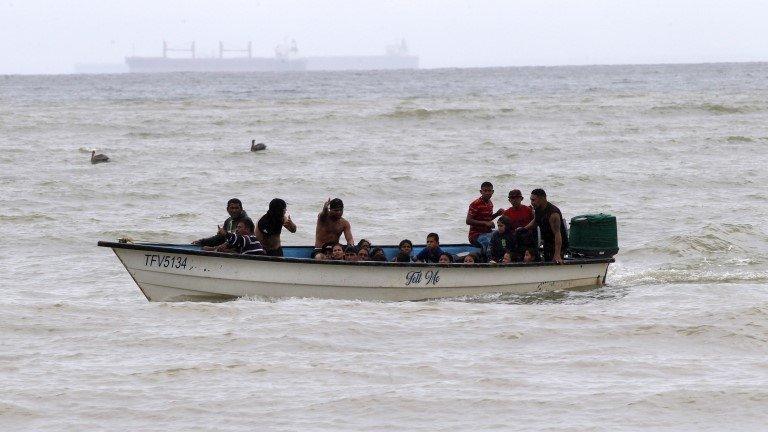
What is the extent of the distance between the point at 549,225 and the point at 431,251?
149cm

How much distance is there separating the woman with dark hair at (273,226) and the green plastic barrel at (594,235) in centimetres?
363

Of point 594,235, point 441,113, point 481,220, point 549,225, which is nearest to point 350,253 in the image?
point 481,220

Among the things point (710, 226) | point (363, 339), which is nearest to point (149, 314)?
point (363, 339)

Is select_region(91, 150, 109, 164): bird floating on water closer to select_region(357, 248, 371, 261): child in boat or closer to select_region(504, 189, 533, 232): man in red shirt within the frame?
select_region(357, 248, 371, 261): child in boat

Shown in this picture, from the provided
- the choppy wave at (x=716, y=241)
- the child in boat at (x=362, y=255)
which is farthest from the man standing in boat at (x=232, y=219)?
the choppy wave at (x=716, y=241)

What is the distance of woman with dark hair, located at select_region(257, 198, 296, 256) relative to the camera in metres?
13.8

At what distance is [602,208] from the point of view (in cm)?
2434

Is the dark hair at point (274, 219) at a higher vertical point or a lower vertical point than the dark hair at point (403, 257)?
higher

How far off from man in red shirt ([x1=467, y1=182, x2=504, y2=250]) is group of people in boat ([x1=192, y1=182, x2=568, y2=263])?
0.78 feet

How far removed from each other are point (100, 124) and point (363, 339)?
38.7 metres

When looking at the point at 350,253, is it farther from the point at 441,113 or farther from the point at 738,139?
the point at 441,113

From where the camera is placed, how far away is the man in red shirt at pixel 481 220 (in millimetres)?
15219

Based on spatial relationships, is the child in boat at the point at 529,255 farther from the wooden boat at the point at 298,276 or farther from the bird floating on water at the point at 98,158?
the bird floating on water at the point at 98,158

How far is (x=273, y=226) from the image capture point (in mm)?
13836
